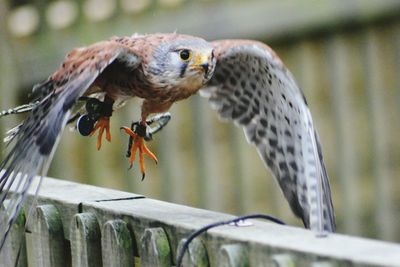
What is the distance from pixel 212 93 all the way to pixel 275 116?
347 mm

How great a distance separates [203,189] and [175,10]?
952 millimetres

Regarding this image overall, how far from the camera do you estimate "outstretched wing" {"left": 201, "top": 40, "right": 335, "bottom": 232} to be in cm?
436

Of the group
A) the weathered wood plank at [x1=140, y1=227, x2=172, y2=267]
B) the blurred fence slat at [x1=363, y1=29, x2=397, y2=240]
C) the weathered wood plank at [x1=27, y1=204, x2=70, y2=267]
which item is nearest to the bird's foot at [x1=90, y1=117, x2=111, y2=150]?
the weathered wood plank at [x1=27, y1=204, x2=70, y2=267]

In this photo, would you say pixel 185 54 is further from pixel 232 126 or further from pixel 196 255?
pixel 232 126

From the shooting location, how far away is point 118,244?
3646mm

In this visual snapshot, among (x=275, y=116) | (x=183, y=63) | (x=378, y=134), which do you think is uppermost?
(x=183, y=63)

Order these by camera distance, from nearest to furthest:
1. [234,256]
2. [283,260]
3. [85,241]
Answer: [283,260]
[234,256]
[85,241]

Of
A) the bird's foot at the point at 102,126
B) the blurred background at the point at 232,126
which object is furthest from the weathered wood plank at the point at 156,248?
the blurred background at the point at 232,126

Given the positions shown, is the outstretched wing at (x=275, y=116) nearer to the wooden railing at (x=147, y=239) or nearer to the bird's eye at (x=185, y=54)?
the bird's eye at (x=185, y=54)

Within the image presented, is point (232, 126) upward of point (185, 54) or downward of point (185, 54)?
downward

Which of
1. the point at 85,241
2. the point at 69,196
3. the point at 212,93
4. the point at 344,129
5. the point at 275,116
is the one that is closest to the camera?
the point at 85,241

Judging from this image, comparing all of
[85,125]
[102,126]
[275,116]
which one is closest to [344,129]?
[275,116]

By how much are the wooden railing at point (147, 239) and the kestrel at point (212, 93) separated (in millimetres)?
149

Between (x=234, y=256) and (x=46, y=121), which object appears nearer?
(x=234, y=256)
